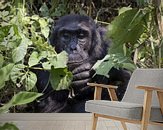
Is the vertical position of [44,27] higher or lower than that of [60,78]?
higher

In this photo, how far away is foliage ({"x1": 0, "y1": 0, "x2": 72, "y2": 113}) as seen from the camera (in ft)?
15.6

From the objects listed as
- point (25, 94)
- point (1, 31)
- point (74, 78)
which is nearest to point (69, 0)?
point (74, 78)

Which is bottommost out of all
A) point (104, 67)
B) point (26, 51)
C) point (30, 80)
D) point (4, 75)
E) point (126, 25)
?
point (30, 80)

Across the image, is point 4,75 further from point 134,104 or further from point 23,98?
point 134,104

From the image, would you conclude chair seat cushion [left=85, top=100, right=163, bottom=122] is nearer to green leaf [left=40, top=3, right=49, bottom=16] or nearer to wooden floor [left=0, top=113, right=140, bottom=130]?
wooden floor [left=0, top=113, right=140, bottom=130]

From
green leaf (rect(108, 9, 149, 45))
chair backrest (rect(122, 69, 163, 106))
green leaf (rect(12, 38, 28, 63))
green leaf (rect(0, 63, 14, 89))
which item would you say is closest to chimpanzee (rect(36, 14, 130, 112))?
green leaf (rect(12, 38, 28, 63))

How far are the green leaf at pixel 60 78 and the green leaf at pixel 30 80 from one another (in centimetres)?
26

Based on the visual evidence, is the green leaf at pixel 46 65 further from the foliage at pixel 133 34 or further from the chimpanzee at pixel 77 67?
the foliage at pixel 133 34

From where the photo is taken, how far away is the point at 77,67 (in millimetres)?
5043

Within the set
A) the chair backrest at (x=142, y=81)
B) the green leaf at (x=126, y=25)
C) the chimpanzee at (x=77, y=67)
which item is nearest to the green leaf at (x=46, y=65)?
the chimpanzee at (x=77, y=67)

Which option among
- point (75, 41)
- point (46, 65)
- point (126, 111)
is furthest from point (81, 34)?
point (126, 111)

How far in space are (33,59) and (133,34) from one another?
4.76 feet

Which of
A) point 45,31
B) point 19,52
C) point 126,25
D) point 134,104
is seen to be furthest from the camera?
point 45,31

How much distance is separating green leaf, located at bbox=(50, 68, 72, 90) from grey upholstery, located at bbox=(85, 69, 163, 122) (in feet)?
4.98
